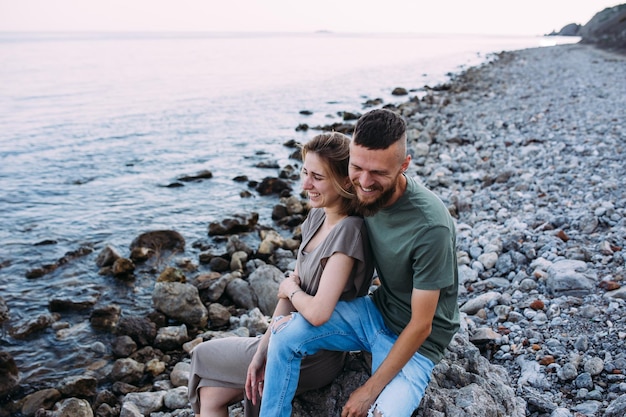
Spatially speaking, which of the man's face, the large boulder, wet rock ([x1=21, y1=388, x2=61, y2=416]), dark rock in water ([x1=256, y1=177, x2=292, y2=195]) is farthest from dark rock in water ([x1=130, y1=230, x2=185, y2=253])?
the man's face

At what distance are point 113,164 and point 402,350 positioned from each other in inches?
601

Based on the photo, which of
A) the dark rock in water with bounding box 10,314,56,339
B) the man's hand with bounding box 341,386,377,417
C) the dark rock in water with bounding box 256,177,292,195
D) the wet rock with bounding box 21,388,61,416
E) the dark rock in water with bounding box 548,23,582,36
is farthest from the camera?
the dark rock in water with bounding box 548,23,582,36

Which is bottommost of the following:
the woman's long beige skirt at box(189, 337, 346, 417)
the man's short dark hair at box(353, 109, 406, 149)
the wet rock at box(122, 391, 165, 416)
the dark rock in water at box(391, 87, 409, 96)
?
the dark rock in water at box(391, 87, 409, 96)

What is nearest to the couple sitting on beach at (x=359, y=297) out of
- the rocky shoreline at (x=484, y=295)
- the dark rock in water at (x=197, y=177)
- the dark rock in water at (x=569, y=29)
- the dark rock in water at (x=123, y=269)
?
the rocky shoreline at (x=484, y=295)

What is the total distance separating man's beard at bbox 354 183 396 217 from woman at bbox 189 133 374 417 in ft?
0.42

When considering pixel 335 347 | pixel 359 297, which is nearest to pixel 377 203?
pixel 359 297

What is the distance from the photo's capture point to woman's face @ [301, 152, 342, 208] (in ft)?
11.9

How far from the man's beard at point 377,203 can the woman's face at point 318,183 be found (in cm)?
21

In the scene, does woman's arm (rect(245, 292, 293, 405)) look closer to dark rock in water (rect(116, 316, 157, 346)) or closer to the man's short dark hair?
the man's short dark hair

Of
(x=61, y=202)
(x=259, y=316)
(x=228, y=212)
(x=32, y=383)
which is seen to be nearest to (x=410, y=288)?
(x=259, y=316)

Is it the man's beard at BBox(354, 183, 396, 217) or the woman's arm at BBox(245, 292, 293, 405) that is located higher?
the man's beard at BBox(354, 183, 396, 217)

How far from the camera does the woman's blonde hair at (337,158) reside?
361 cm

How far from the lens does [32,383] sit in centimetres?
646

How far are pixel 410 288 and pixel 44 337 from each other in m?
6.07
